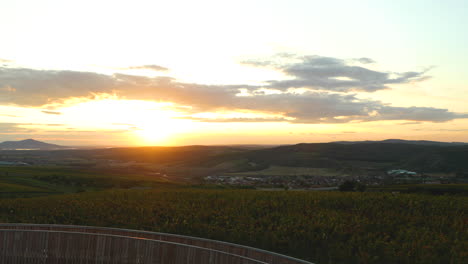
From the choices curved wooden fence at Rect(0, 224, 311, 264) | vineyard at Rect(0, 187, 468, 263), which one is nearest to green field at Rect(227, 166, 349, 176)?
vineyard at Rect(0, 187, 468, 263)

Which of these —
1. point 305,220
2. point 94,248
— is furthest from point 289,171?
point 94,248

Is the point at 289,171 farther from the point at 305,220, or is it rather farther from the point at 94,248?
the point at 94,248

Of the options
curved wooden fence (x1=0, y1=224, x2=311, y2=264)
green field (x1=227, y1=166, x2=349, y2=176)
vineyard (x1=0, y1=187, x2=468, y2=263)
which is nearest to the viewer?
curved wooden fence (x1=0, y1=224, x2=311, y2=264)

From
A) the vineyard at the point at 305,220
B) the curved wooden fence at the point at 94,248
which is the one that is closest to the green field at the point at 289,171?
the vineyard at the point at 305,220

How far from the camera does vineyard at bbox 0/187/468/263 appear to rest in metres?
15.8

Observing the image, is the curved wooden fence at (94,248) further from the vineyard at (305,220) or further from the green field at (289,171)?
the green field at (289,171)

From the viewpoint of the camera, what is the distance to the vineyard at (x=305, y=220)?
51.7 feet

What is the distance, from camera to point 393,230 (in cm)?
1867

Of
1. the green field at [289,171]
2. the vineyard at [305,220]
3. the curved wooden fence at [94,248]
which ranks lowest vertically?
the green field at [289,171]

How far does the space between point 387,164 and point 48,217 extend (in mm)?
162071

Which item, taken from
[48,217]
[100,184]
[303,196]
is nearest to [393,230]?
[303,196]

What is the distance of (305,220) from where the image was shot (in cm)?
2005

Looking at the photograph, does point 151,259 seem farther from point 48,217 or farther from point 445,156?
point 445,156

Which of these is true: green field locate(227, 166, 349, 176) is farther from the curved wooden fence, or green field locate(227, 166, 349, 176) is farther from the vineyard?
the curved wooden fence
